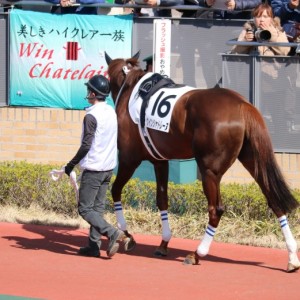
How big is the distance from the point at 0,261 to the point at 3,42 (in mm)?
5567

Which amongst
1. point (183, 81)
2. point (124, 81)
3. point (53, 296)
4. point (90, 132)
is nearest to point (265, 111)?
point (183, 81)

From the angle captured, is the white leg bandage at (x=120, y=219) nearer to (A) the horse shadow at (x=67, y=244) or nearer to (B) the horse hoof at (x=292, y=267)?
(A) the horse shadow at (x=67, y=244)

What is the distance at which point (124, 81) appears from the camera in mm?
11109

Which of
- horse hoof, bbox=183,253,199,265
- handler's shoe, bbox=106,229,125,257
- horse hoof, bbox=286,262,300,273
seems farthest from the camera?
handler's shoe, bbox=106,229,125,257

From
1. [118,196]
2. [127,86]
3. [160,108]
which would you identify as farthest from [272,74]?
[118,196]

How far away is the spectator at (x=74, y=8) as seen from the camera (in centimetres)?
1447

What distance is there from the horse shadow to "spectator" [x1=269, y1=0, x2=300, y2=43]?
4245 mm

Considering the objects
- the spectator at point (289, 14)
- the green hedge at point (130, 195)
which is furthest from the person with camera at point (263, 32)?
the green hedge at point (130, 195)

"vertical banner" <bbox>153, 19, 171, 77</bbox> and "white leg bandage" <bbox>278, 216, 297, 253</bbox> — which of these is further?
"vertical banner" <bbox>153, 19, 171, 77</bbox>

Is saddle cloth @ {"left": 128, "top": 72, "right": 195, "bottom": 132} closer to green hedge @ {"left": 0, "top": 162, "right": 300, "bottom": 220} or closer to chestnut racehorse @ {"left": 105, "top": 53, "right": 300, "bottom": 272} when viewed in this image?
chestnut racehorse @ {"left": 105, "top": 53, "right": 300, "bottom": 272}

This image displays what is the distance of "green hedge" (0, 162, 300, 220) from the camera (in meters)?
11.7

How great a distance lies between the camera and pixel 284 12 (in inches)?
552

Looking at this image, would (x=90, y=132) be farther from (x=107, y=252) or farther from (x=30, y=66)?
(x=30, y=66)

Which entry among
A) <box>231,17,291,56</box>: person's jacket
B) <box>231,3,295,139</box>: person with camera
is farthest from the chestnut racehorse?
<box>231,17,291,56</box>: person's jacket
